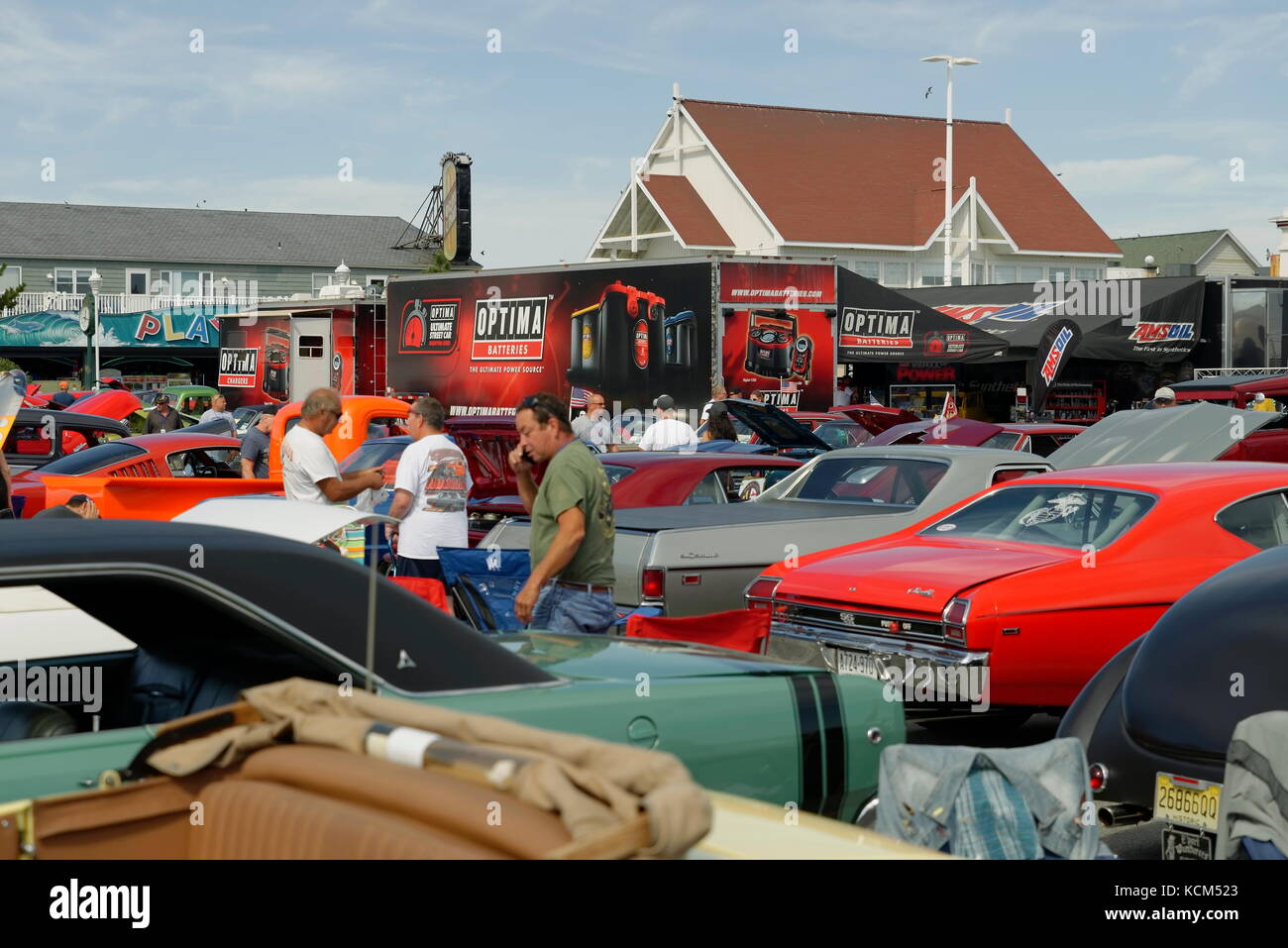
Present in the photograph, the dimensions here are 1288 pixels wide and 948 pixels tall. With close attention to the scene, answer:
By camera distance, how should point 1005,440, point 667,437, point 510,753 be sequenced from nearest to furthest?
1. point 510,753
2. point 667,437
3. point 1005,440

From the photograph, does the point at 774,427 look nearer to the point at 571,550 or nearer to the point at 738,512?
the point at 738,512

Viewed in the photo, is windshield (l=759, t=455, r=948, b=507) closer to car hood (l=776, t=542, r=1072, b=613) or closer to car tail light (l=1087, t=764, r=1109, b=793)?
car hood (l=776, t=542, r=1072, b=613)

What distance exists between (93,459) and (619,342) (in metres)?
9.60

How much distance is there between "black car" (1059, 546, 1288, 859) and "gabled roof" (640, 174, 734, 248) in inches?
1694

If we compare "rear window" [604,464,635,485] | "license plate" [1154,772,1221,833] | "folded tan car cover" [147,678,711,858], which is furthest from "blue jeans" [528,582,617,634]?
"folded tan car cover" [147,678,711,858]

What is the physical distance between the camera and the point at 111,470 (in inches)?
569

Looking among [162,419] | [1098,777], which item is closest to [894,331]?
[162,419]

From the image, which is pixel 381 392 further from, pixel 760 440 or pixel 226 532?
pixel 226 532

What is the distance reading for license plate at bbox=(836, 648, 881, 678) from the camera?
7543mm

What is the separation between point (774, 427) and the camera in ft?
51.3

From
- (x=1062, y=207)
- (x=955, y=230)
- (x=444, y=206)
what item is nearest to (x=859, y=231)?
(x=955, y=230)

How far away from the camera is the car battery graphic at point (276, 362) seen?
3170 centimetres

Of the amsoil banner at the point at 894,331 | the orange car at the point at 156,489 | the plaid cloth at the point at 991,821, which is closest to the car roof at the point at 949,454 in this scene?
→ the orange car at the point at 156,489

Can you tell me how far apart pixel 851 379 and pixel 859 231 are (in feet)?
46.9
